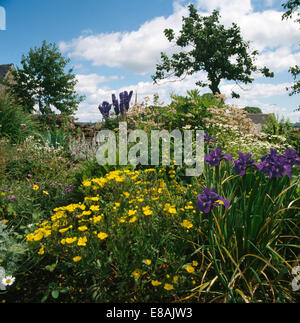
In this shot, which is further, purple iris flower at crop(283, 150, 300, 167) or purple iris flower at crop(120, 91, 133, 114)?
purple iris flower at crop(120, 91, 133, 114)

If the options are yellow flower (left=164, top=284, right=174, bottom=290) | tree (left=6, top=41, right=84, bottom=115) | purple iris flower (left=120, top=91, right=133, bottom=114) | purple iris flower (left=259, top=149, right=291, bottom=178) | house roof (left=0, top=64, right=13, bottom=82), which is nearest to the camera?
yellow flower (left=164, top=284, right=174, bottom=290)

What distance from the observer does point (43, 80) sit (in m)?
20.4

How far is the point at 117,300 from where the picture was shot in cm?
197

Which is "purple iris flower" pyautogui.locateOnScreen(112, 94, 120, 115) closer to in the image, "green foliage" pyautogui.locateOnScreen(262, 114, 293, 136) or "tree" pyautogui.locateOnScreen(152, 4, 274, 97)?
"green foliage" pyautogui.locateOnScreen(262, 114, 293, 136)

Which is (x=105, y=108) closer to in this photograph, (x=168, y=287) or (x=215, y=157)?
(x=215, y=157)

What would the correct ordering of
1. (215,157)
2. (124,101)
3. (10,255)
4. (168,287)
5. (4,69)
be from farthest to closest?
(4,69) < (124,101) < (10,255) < (215,157) < (168,287)

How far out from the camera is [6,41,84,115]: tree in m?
19.9

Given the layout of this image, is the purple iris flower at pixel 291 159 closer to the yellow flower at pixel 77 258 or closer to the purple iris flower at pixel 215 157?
the purple iris flower at pixel 215 157

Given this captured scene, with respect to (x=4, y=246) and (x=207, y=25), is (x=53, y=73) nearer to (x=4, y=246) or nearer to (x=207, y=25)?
(x=207, y=25)

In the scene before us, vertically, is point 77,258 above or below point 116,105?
below

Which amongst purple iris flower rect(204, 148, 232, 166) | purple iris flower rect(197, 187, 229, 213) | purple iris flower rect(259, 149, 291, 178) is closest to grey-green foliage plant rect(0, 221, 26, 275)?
purple iris flower rect(197, 187, 229, 213)

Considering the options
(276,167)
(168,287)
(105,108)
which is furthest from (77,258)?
(105,108)

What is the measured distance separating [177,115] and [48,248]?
18.5 feet
